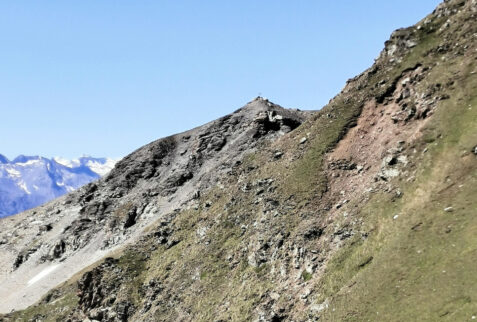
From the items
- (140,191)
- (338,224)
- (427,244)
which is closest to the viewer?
(427,244)

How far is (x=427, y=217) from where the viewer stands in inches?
1535

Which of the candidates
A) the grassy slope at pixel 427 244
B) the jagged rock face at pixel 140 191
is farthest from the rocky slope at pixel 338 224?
the jagged rock face at pixel 140 191

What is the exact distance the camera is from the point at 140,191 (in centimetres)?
11675

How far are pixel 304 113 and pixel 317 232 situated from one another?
79668 mm

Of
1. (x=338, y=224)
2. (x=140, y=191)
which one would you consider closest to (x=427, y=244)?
(x=338, y=224)

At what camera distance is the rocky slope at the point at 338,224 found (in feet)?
118

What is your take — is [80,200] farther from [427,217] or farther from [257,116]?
[427,217]

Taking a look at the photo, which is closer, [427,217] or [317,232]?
[427,217]

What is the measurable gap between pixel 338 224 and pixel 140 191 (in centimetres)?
7839

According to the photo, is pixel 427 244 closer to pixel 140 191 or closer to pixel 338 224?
pixel 338 224

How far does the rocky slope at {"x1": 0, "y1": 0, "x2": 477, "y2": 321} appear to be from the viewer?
118 ft

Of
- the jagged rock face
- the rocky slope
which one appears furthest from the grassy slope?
the jagged rock face

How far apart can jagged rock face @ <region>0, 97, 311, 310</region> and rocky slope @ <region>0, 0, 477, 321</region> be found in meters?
1.54

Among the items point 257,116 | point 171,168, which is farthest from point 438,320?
point 171,168
